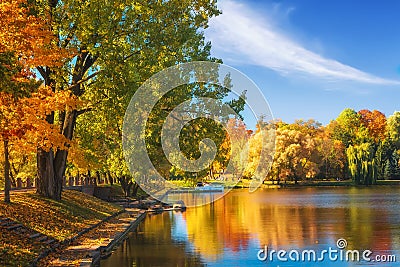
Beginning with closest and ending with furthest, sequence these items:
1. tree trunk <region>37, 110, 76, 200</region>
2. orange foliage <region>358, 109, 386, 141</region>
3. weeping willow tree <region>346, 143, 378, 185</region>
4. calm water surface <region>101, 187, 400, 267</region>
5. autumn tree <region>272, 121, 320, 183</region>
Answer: calm water surface <region>101, 187, 400, 267</region>
tree trunk <region>37, 110, 76, 200</region>
weeping willow tree <region>346, 143, 378, 185</region>
autumn tree <region>272, 121, 320, 183</region>
orange foliage <region>358, 109, 386, 141</region>

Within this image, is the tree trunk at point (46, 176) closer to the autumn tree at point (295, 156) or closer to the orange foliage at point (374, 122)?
the autumn tree at point (295, 156)

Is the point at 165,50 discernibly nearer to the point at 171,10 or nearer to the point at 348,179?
the point at 171,10

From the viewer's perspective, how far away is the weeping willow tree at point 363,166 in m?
97.3

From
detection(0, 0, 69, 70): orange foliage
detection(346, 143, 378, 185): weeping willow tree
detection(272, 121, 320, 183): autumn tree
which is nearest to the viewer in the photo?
detection(0, 0, 69, 70): orange foliage

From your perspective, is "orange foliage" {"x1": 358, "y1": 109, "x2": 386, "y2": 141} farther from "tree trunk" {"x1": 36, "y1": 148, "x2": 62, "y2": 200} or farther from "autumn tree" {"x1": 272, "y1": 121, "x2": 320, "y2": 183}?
"tree trunk" {"x1": 36, "y1": 148, "x2": 62, "y2": 200}

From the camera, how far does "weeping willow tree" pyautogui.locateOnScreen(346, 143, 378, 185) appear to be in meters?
97.3

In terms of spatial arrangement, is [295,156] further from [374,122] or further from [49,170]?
[49,170]

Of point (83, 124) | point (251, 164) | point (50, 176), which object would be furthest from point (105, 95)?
point (251, 164)

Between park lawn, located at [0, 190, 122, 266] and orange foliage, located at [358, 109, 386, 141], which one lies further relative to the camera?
orange foliage, located at [358, 109, 386, 141]

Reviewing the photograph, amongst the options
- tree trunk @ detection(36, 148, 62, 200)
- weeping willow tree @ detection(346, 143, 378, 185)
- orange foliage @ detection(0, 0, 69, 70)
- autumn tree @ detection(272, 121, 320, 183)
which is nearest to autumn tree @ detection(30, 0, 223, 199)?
orange foliage @ detection(0, 0, 69, 70)

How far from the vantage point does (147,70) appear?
28.4m

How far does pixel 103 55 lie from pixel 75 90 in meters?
7.12

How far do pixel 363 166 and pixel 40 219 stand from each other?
3181 inches

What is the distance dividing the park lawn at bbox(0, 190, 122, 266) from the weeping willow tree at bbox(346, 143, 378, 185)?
67953mm
